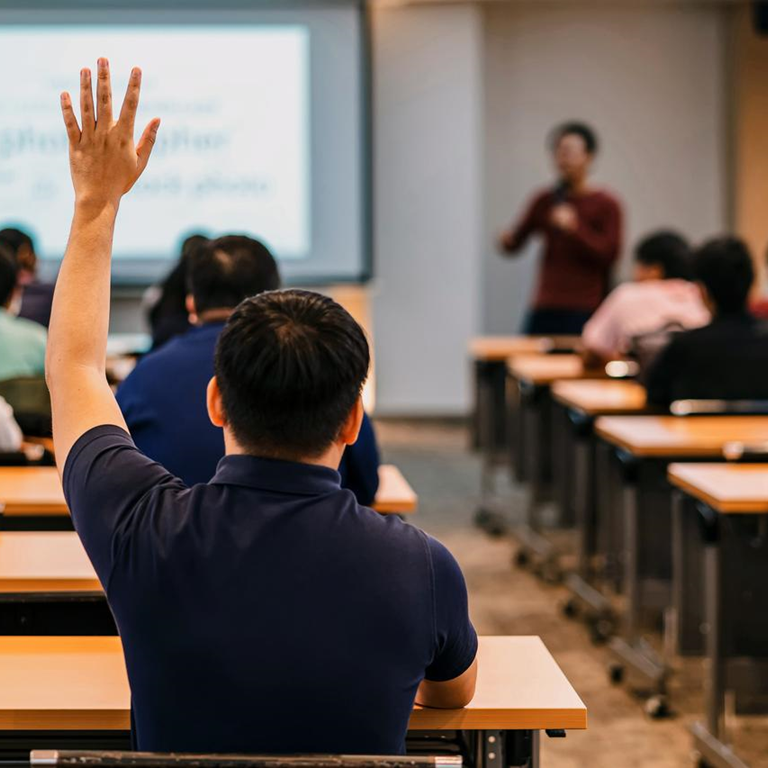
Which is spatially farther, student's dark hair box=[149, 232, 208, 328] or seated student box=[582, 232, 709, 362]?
seated student box=[582, 232, 709, 362]

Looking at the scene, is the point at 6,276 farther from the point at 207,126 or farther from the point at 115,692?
the point at 207,126

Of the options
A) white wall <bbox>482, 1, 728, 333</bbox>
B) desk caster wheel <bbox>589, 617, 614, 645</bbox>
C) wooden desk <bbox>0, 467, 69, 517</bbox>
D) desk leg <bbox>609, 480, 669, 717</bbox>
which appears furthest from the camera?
white wall <bbox>482, 1, 728, 333</bbox>

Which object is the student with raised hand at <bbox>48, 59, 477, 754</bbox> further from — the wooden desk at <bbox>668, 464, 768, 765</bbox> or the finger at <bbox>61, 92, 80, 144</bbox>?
the wooden desk at <bbox>668, 464, 768, 765</bbox>

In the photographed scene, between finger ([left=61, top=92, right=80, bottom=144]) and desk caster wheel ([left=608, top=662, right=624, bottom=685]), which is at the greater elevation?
finger ([left=61, top=92, right=80, bottom=144])

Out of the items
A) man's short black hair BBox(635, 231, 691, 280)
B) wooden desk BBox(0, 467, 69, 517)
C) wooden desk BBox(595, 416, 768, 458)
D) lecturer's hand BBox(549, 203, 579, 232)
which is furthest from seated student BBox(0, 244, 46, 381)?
lecturer's hand BBox(549, 203, 579, 232)

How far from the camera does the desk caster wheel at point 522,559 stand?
18.5 feet

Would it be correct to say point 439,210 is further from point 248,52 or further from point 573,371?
point 573,371

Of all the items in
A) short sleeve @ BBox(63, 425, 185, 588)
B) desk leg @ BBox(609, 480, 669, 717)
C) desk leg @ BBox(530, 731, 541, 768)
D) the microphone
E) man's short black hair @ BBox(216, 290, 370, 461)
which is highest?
the microphone

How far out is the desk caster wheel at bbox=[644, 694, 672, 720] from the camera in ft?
12.4

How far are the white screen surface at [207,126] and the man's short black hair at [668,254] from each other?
148 inches

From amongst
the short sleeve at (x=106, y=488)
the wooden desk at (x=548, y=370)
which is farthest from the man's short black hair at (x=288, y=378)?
the wooden desk at (x=548, y=370)

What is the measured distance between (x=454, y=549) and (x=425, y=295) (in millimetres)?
3879

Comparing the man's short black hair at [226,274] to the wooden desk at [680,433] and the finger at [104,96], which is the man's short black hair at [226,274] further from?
the finger at [104,96]

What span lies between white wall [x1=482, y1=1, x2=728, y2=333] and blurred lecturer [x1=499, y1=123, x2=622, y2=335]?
2161mm
